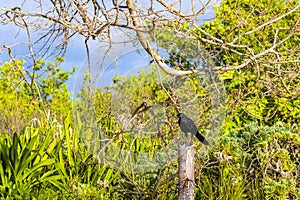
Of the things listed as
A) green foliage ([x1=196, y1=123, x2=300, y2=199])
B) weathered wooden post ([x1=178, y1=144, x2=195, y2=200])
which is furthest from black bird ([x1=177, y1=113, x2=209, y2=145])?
green foliage ([x1=196, y1=123, x2=300, y2=199])

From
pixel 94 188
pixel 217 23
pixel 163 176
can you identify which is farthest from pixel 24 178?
pixel 217 23

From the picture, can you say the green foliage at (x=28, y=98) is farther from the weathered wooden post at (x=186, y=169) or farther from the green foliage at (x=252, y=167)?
the weathered wooden post at (x=186, y=169)

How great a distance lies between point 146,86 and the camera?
371 centimetres

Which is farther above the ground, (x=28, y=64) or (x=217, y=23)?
(x=217, y=23)

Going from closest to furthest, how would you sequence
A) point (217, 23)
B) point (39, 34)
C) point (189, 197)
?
point (189, 197), point (39, 34), point (217, 23)

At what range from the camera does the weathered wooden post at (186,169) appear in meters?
3.33

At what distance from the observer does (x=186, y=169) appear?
3.35 metres

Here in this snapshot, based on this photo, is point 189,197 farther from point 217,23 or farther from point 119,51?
point 217,23

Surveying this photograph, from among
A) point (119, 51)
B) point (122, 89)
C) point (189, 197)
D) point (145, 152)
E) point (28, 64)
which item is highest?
point (28, 64)

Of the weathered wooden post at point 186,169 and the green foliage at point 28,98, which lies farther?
the green foliage at point 28,98

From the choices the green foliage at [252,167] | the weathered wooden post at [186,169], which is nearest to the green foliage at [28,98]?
the green foliage at [252,167]

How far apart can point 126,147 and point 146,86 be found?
0.81m

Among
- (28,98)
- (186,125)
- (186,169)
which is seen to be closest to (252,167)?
(186,169)

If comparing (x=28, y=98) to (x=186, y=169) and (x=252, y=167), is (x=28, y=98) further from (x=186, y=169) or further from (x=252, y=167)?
(x=186, y=169)
